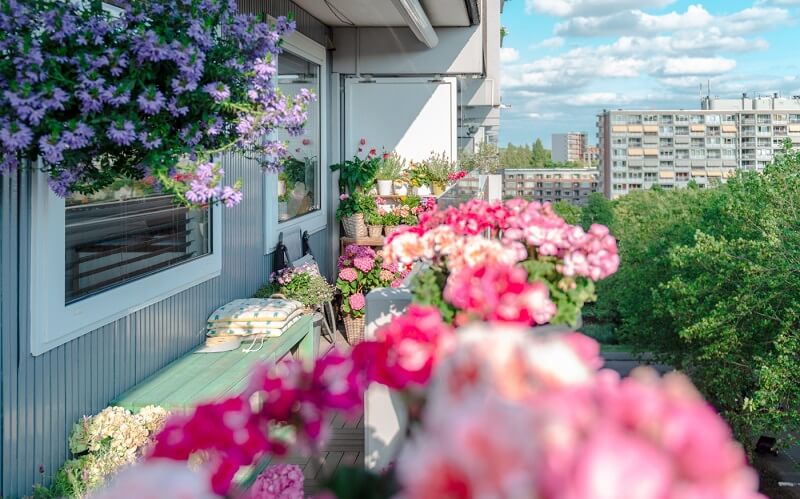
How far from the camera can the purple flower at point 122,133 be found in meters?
2.31

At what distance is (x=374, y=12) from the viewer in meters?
6.66

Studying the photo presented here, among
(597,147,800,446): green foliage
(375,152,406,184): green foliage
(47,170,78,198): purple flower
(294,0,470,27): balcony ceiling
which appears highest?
(294,0,470,27): balcony ceiling

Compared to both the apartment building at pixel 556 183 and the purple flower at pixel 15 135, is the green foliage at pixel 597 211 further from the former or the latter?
the purple flower at pixel 15 135

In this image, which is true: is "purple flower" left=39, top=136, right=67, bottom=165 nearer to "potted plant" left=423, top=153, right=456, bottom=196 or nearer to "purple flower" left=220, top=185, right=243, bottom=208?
"purple flower" left=220, top=185, right=243, bottom=208

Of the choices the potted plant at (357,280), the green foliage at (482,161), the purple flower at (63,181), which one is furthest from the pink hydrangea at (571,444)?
the green foliage at (482,161)

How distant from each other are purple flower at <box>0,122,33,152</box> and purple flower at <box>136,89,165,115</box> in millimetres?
338

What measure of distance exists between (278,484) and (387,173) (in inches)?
252

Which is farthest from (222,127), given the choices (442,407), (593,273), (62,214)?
(442,407)

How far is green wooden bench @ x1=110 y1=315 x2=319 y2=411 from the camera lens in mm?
3553

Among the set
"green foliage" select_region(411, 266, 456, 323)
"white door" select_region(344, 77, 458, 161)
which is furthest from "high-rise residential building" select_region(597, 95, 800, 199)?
"green foliage" select_region(411, 266, 456, 323)

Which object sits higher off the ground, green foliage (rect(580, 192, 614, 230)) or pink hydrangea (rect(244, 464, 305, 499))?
green foliage (rect(580, 192, 614, 230))

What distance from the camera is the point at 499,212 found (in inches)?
70.3

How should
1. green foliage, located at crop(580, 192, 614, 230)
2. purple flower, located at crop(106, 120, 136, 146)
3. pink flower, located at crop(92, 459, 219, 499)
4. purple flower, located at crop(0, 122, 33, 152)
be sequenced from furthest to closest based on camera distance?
green foliage, located at crop(580, 192, 614, 230)
purple flower, located at crop(106, 120, 136, 146)
purple flower, located at crop(0, 122, 33, 152)
pink flower, located at crop(92, 459, 219, 499)

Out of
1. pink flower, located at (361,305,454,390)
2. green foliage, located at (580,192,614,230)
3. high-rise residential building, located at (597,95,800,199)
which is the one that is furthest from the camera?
high-rise residential building, located at (597,95,800,199)
